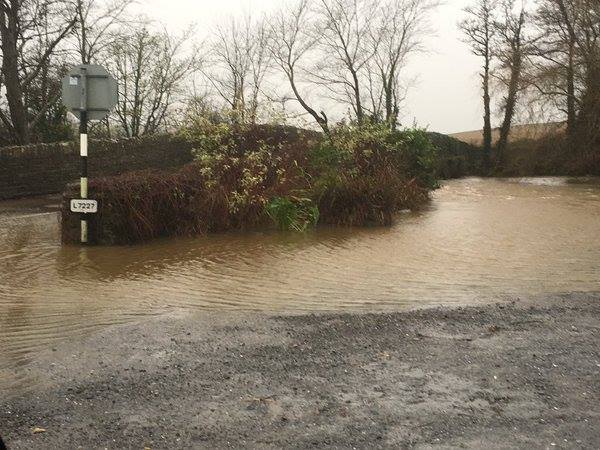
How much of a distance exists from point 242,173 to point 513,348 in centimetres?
745

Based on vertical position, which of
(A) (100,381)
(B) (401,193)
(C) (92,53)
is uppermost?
(C) (92,53)

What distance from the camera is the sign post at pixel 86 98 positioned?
8805mm

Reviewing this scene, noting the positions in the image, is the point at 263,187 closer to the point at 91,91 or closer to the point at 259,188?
the point at 259,188

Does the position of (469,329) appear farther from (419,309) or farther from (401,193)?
(401,193)

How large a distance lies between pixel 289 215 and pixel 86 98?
356 centimetres

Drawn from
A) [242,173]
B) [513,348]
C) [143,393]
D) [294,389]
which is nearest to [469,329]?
[513,348]

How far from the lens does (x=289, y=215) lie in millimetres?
10461

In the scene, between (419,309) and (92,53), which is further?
(92,53)

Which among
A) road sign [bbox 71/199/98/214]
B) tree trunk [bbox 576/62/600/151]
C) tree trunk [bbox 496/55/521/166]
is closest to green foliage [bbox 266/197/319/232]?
road sign [bbox 71/199/98/214]

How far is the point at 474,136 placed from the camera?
37.1m

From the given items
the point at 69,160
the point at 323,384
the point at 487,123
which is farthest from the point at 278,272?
the point at 487,123

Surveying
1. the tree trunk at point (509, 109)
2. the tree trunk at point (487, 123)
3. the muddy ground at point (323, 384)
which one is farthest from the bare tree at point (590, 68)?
the muddy ground at point (323, 384)

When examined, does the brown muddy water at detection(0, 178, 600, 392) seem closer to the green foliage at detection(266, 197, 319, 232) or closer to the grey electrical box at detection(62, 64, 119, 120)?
the green foliage at detection(266, 197, 319, 232)

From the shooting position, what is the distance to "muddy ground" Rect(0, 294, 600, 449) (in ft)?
9.86
